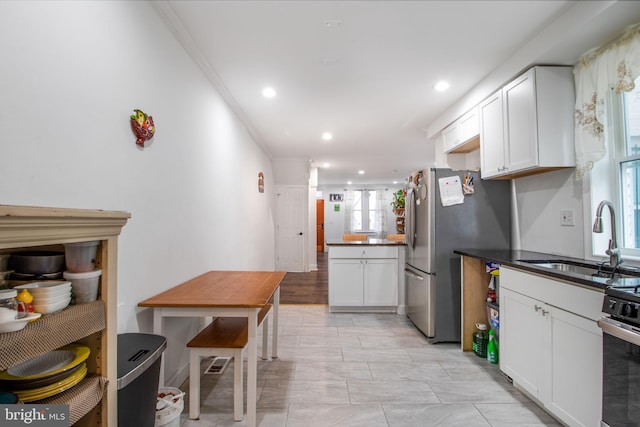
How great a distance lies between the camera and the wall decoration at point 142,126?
1632 mm

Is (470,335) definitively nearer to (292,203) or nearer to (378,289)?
(378,289)

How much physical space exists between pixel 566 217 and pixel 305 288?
3884mm

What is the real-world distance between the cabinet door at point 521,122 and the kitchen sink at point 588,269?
2.39ft

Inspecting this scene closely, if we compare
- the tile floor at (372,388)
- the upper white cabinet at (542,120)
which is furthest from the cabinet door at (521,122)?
the tile floor at (372,388)

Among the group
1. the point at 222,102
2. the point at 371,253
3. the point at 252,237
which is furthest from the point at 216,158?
the point at 371,253

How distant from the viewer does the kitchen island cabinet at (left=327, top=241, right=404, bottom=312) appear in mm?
3775

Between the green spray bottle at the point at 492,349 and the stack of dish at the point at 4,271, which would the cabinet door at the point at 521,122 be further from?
the stack of dish at the point at 4,271

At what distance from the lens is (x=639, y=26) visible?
172 centimetres

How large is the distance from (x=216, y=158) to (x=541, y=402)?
3077 mm

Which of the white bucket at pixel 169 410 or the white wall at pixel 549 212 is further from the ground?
the white wall at pixel 549 212

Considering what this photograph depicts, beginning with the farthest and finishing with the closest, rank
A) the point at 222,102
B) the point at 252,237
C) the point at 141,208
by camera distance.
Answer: the point at 252,237 → the point at 222,102 → the point at 141,208

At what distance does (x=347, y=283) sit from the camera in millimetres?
3807

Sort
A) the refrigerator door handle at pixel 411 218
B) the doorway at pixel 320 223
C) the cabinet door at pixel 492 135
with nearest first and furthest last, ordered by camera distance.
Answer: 1. the cabinet door at pixel 492 135
2. the refrigerator door handle at pixel 411 218
3. the doorway at pixel 320 223

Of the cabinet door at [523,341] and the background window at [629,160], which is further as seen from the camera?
the background window at [629,160]
